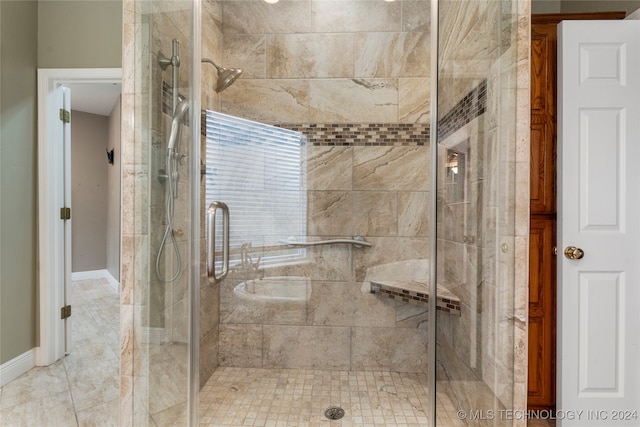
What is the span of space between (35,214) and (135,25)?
171 cm

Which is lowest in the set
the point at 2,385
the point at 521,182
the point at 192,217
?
the point at 2,385

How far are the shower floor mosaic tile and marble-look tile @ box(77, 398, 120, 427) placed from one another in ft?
1.45

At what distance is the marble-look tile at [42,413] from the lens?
5.71 feet

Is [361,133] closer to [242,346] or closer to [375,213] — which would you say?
[375,213]

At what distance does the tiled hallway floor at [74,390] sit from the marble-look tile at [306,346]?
909 millimetres

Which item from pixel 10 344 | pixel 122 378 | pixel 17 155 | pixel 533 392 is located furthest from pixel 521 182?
pixel 10 344

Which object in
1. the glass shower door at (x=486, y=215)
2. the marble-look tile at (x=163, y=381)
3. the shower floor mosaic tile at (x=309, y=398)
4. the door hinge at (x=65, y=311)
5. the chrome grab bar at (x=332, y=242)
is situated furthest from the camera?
the door hinge at (x=65, y=311)

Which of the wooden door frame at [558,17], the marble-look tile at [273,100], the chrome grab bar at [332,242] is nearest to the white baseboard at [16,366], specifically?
the chrome grab bar at [332,242]

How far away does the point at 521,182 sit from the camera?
4.42 ft

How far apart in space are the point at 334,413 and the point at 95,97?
189 inches

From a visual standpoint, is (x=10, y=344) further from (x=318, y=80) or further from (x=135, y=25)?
(x=318, y=80)

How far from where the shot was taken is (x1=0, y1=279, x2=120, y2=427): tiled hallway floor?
1.78m
